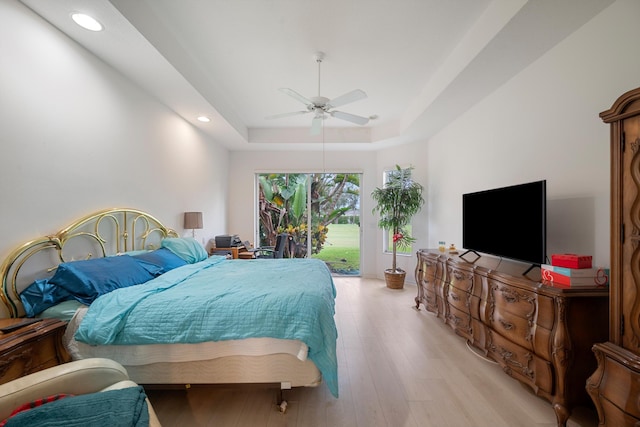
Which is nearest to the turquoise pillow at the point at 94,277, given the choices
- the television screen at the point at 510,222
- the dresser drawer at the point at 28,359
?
the dresser drawer at the point at 28,359

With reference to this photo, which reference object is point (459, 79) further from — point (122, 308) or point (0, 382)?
point (0, 382)

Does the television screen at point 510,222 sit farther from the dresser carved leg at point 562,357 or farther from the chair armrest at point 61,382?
the chair armrest at point 61,382

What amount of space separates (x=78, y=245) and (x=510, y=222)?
3.70 meters

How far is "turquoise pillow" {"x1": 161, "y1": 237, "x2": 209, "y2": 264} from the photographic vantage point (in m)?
3.07

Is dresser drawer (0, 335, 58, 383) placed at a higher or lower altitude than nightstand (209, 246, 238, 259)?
lower

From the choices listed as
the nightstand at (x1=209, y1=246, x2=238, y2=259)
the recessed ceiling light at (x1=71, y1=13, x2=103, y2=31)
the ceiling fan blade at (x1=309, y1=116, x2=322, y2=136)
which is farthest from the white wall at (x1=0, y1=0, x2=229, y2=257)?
the ceiling fan blade at (x1=309, y1=116, x2=322, y2=136)

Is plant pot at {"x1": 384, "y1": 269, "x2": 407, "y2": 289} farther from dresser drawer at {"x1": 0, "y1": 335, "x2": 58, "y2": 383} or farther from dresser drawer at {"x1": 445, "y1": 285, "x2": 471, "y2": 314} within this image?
dresser drawer at {"x1": 0, "y1": 335, "x2": 58, "y2": 383}

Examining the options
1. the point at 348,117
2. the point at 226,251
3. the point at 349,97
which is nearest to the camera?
the point at 349,97

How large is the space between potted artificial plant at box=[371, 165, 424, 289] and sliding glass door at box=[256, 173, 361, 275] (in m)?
0.98

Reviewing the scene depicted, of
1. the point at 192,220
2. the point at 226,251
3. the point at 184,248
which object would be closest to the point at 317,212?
Result: the point at 226,251

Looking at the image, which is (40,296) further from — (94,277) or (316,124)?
(316,124)

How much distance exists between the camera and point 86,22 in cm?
189

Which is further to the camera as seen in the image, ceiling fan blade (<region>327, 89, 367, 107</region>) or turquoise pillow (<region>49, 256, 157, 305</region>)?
ceiling fan blade (<region>327, 89, 367, 107</region>)

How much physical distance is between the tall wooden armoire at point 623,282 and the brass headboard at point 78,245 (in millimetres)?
3411
